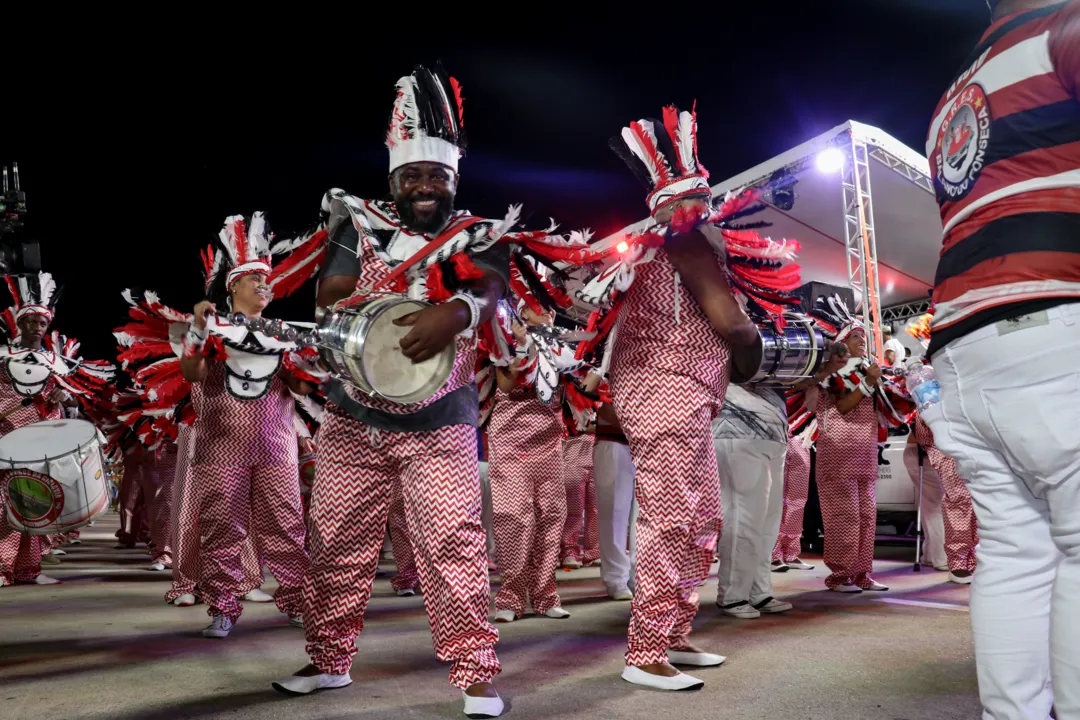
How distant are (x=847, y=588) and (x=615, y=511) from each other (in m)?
1.68

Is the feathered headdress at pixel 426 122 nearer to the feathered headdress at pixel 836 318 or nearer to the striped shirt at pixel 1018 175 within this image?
the striped shirt at pixel 1018 175

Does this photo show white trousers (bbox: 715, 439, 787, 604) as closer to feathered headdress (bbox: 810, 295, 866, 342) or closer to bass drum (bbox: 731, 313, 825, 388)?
bass drum (bbox: 731, 313, 825, 388)

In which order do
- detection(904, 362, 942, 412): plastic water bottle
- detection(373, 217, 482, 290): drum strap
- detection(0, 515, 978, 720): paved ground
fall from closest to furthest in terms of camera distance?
detection(904, 362, 942, 412): plastic water bottle
detection(0, 515, 978, 720): paved ground
detection(373, 217, 482, 290): drum strap

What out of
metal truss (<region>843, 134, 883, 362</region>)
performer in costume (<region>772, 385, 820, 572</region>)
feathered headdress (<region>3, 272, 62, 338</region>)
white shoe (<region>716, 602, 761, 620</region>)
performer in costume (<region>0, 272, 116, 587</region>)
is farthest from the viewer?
metal truss (<region>843, 134, 883, 362</region>)

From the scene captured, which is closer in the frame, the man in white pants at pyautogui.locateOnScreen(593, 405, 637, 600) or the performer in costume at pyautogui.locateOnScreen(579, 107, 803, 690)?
the performer in costume at pyautogui.locateOnScreen(579, 107, 803, 690)

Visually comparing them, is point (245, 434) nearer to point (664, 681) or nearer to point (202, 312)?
point (202, 312)

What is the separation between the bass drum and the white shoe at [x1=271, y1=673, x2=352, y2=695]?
2080mm

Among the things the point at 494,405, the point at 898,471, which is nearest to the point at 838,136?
the point at 898,471

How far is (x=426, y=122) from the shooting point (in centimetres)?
313

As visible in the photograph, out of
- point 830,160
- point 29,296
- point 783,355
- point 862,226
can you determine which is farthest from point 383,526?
point 830,160

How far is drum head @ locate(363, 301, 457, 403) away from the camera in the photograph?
2752 millimetres

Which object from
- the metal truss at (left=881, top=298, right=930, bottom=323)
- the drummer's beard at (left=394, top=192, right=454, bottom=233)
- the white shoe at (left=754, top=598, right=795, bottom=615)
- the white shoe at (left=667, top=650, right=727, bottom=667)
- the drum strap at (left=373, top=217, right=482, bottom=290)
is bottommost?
the white shoe at (left=754, top=598, right=795, bottom=615)

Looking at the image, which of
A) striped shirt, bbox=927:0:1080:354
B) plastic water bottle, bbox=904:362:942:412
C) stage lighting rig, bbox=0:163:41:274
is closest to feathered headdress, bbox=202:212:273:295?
stage lighting rig, bbox=0:163:41:274

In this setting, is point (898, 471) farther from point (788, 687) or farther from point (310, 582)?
point (310, 582)
